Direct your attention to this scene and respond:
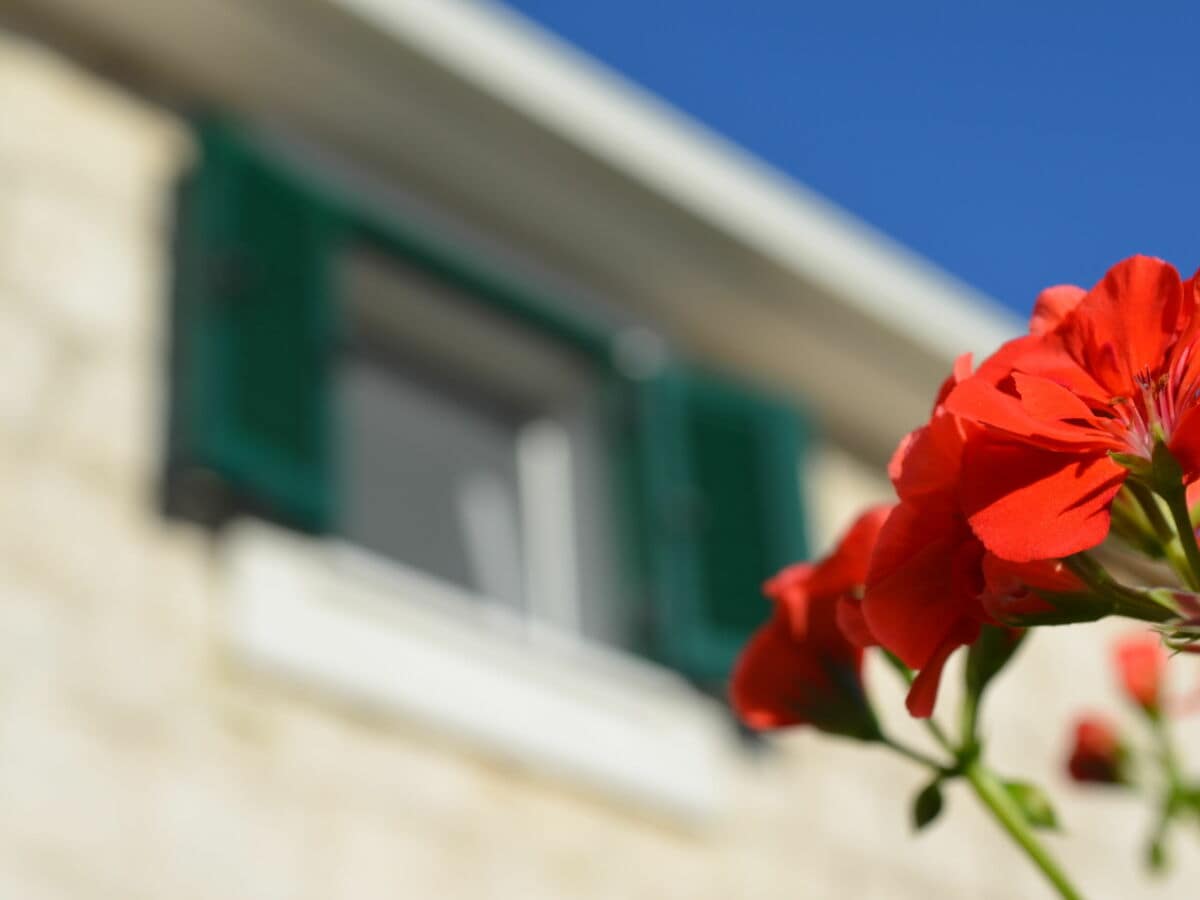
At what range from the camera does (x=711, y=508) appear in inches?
210

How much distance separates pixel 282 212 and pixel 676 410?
4.13 ft

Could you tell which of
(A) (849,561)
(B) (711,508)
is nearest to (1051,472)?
(A) (849,561)

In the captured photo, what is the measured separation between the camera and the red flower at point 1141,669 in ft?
4.18

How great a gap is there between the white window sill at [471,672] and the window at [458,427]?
109 millimetres

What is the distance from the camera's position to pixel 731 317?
5.76 m

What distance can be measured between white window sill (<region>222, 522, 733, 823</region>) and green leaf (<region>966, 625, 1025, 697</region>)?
3356mm

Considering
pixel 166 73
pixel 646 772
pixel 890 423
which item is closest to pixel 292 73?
pixel 166 73

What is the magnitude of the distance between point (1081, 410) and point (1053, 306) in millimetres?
90

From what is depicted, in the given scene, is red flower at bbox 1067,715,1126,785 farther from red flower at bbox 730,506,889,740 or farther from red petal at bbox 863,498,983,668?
red petal at bbox 863,498,983,668

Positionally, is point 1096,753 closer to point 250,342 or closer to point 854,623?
point 854,623

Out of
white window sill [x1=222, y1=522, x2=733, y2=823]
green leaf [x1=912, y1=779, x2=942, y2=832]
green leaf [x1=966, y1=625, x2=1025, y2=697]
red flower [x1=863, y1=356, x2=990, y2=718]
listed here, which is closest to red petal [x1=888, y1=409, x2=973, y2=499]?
red flower [x1=863, y1=356, x2=990, y2=718]

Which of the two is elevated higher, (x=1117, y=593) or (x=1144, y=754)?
(x=1144, y=754)

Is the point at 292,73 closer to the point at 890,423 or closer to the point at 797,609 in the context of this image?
the point at 890,423

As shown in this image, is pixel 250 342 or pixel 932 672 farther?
pixel 250 342
